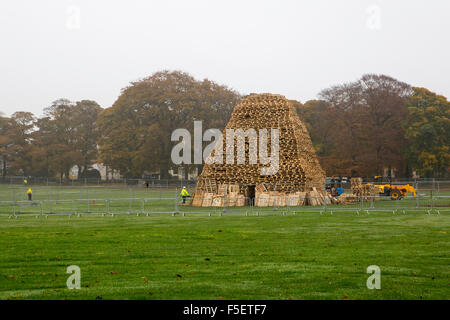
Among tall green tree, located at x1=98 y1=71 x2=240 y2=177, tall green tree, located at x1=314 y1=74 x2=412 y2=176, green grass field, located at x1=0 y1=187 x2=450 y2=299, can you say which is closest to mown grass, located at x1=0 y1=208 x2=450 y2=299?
green grass field, located at x1=0 y1=187 x2=450 y2=299

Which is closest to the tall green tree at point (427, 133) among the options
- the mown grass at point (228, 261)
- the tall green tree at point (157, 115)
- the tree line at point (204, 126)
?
the tree line at point (204, 126)

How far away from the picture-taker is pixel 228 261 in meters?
12.0

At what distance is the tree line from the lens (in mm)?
63656

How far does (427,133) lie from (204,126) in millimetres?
28818

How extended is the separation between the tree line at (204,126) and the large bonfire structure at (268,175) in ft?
72.7

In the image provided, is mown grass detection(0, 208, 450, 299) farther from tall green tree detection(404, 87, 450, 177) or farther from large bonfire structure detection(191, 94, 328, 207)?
tall green tree detection(404, 87, 450, 177)

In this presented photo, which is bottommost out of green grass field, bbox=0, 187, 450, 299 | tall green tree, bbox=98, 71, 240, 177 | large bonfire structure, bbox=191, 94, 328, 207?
green grass field, bbox=0, 187, 450, 299

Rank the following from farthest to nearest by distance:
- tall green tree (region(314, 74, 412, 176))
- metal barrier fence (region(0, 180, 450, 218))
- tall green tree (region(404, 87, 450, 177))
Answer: tall green tree (region(314, 74, 412, 176)), tall green tree (region(404, 87, 450, 177)), metal barrier fence (region(0, 180, 450, 218))

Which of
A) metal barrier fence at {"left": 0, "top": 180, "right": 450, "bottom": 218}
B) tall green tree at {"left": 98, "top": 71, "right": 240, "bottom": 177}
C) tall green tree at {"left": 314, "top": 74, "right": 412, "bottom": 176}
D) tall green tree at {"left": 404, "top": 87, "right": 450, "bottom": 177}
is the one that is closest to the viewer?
metal barrier fence at {"left": 0, "top": 180, "right": 450, "bottom": 218}

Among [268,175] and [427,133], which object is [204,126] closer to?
[427,133]

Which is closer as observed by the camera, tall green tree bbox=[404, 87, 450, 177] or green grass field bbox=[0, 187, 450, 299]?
green grass field bbox=[0, 187, 450, 299]

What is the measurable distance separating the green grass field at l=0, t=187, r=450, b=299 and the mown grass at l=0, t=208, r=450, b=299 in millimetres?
19

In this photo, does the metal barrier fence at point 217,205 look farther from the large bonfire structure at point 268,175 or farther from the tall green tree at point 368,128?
the tall green tree at point 368,128

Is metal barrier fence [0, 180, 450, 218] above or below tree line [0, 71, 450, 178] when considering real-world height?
below
